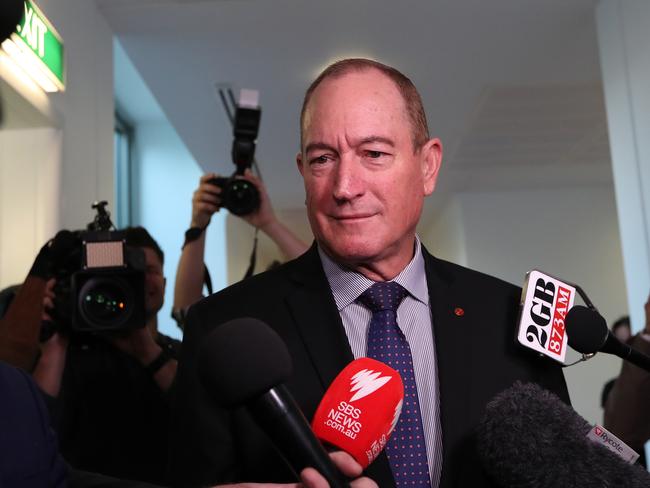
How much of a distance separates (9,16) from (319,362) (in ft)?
2.33

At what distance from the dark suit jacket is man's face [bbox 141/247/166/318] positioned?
2.73ft

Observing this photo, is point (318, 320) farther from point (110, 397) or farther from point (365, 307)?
point (110, 397)

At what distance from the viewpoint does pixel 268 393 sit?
28.0 inches

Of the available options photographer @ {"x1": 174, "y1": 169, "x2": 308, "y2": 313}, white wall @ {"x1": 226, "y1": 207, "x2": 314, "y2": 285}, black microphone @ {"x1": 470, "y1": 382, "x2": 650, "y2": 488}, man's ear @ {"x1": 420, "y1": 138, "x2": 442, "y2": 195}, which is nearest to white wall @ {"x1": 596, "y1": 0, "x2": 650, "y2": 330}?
photographer @ {"x1": 174, "y1": 169, "x2": 308, "y2": 313}

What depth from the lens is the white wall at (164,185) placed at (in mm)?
7164

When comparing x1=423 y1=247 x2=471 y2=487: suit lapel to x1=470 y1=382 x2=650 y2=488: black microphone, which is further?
x1=423 y1=247 x2=471 y2=487: suit lapel

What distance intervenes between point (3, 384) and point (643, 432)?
1149 mm

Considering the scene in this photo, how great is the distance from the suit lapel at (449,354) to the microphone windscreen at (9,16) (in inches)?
31.2

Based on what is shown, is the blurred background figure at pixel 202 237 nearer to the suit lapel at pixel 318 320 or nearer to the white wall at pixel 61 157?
the white wall at pixel 61 157

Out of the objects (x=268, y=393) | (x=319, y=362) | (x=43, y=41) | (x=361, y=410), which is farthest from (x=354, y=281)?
(x=43, y=41)

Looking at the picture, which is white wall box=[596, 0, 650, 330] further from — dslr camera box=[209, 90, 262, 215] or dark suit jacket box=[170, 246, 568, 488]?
dark suit jacket box=[170, 246, 568, 488]

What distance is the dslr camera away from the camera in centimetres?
227

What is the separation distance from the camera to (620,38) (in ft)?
11.1

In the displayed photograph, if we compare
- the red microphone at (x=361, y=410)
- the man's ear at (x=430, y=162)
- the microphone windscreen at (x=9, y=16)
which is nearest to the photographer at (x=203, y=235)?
the man's ear at (x=430, y=162)
